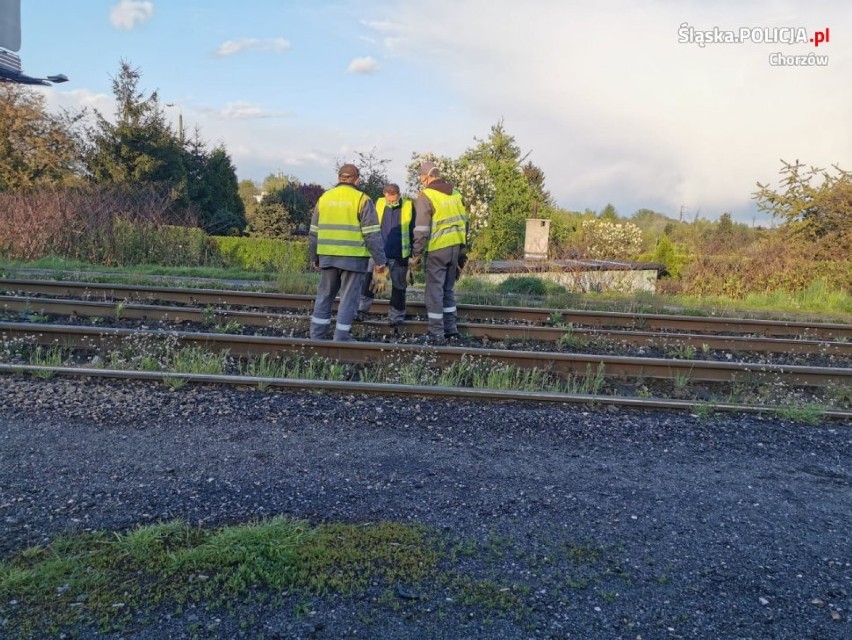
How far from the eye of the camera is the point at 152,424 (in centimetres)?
553

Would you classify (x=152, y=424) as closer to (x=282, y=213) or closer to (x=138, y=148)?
(x=282, y=213)

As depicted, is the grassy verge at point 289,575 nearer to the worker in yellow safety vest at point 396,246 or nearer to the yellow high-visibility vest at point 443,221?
the yellow high-visibility vest at point 443,221

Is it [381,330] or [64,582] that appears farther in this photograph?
[381,330]

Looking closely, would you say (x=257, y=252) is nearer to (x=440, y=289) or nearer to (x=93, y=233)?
(x=93, y=233)

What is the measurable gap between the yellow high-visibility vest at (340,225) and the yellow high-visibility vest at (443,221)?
1472mm

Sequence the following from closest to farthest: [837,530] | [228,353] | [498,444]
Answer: [837,530]
[498,444]
[228,353]

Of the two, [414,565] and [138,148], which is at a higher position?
[138,148]

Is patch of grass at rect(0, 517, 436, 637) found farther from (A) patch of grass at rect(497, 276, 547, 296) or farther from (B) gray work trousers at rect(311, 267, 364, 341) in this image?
(A) patch of grass at rect(497, 276, 547, 296)

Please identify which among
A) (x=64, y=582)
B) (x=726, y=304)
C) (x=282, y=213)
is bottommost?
(x=64, y=582)

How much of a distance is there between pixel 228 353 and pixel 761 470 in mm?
5481

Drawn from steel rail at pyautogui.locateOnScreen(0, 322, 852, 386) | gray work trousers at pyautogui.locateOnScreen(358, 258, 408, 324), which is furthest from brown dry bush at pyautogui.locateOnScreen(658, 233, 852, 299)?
steel rail at pyautogui.locateOnScreen(0, 322, 852, 386)

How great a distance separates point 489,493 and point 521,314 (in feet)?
23.0

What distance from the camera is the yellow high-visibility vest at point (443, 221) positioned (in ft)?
31.0

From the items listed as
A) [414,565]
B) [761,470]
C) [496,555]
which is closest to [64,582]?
[414,565]
